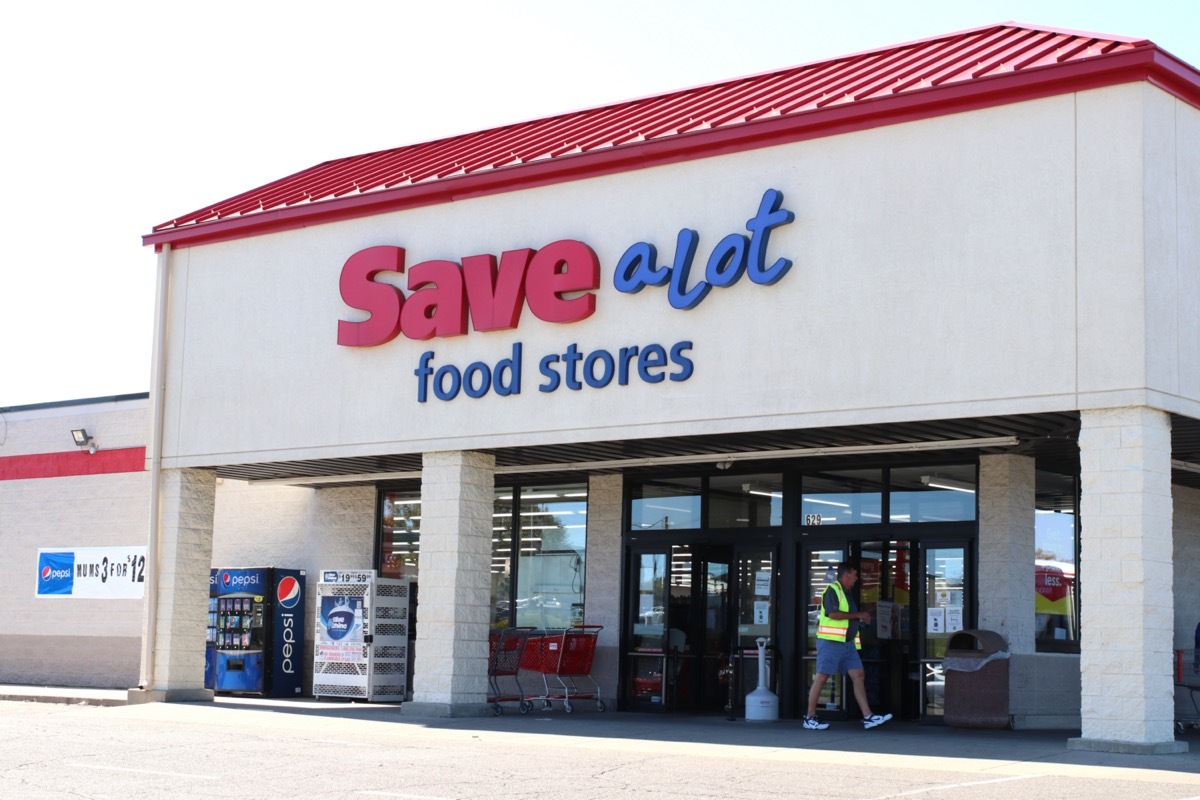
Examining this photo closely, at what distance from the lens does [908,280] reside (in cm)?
1556

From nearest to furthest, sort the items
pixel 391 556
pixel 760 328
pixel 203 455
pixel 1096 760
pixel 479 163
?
pixel 1096 760, pixel 760 328, pixel 479 163, pixel 203 455, pixel 391 556

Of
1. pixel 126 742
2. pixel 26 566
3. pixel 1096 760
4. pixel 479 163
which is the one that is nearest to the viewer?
pixel 1096 760

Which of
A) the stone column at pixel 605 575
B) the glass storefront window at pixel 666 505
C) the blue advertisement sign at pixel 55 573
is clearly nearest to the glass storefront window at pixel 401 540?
the stone column at pixel 605 575

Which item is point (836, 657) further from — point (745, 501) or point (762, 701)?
point (745, 501)

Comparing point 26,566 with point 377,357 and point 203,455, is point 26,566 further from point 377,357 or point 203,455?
point 377,357

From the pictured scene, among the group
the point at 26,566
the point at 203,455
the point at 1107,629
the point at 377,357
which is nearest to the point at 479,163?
the point at 377,357

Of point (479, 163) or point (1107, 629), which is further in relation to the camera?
point (479, 163)

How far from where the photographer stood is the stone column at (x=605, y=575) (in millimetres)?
21203

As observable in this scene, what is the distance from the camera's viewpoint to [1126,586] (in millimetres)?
13875

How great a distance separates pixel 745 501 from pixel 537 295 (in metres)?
4.51

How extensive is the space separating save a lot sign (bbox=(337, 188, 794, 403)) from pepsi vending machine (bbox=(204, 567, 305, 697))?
5763mm

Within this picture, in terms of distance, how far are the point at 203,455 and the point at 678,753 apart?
1024 centimetres

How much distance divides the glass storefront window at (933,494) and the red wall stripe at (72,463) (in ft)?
43.4

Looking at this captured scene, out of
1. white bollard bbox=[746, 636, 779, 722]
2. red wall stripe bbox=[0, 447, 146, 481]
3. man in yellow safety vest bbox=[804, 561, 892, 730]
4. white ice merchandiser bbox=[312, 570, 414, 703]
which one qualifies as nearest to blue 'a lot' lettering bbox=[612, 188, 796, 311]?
man in yellow safety vest bbox=[804, 561, 892, 730]
